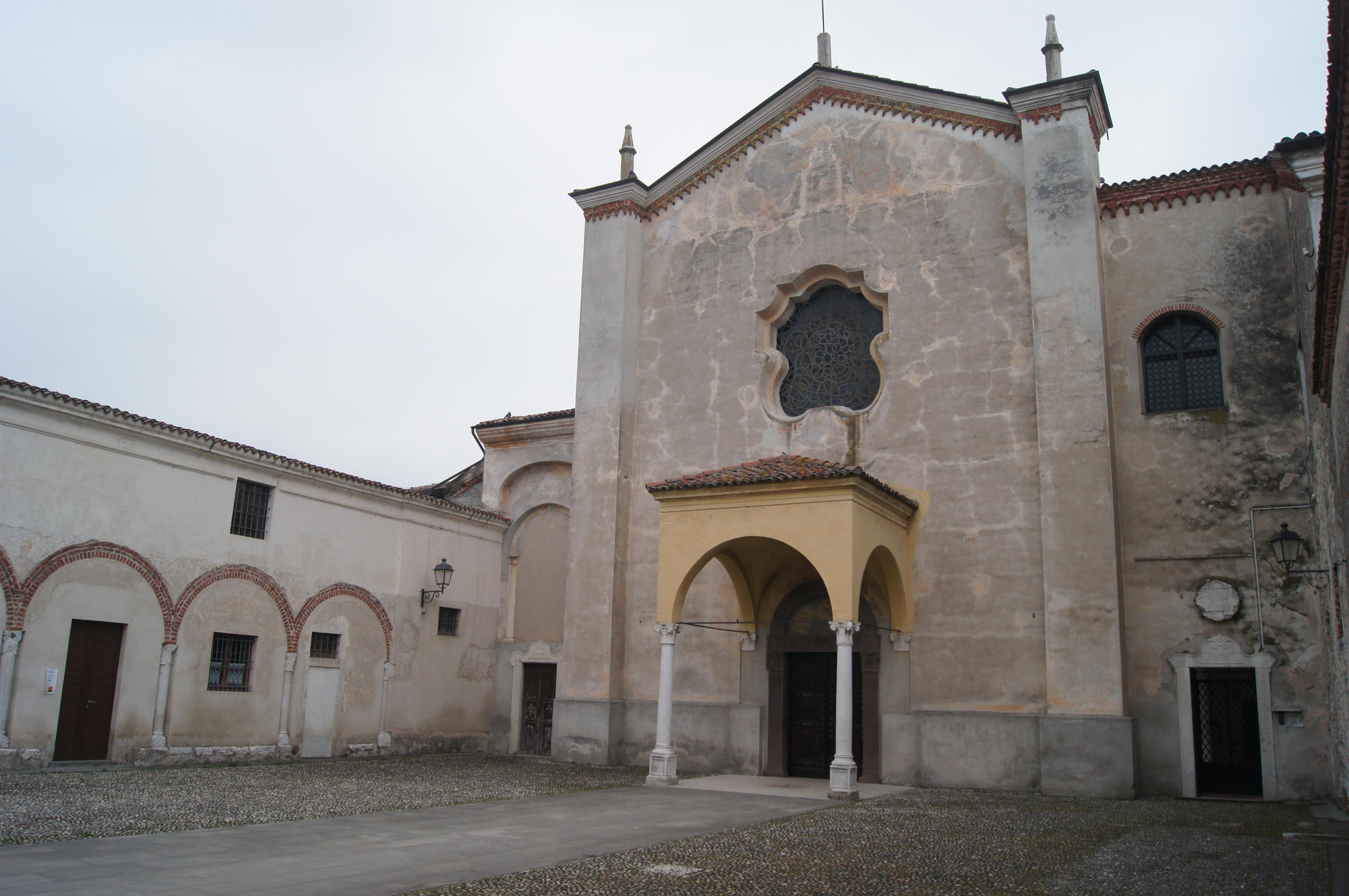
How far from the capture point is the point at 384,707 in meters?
17.5

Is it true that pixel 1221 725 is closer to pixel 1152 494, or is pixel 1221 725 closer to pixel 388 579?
pixel 1152 494

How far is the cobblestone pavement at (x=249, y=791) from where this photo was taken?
A: 8820mm

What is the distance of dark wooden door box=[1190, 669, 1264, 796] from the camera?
42.1 ft

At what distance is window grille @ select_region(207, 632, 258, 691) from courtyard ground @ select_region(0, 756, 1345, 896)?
2.01 m

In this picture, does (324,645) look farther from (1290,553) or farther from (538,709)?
(1290,553)

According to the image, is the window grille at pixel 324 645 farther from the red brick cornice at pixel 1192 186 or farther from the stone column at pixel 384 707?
the red brick cornice at pixel 1192 186

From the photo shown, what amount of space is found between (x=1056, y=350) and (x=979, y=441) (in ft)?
5.48

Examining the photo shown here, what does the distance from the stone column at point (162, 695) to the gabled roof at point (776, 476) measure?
730 centimetres

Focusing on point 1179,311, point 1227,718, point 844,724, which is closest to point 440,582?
point 844,724

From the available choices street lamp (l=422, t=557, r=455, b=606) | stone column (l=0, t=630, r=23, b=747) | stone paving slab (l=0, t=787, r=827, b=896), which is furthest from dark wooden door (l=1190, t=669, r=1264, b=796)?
stone column (l=0, t=630, r=23, b=747)

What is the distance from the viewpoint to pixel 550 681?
19484mm

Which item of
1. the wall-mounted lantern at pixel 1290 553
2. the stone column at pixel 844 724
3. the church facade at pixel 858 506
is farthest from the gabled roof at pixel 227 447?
the wall-mounted lantern at pixel 1290 553

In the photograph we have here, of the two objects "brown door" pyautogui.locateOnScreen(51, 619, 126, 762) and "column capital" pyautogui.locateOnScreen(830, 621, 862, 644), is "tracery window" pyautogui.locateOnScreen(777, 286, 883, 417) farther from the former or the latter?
"brown door" pyautogui.locateOnScreen(51, 619, 126, 762)

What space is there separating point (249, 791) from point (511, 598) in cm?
907
